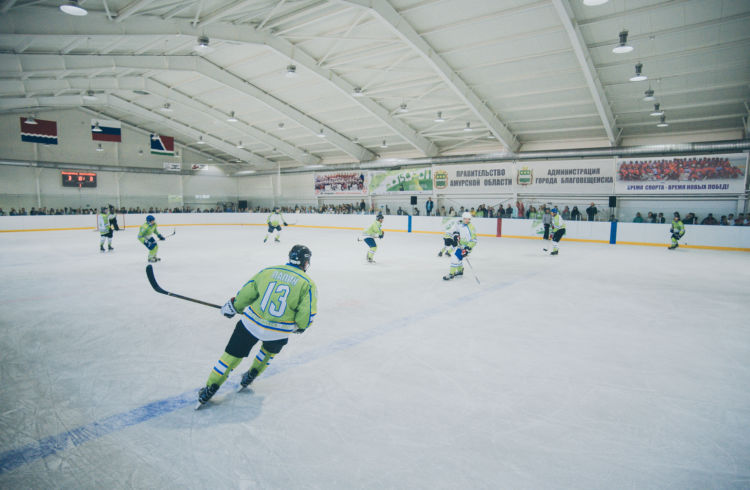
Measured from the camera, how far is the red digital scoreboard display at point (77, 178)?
2755cm

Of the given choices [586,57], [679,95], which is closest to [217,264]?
[586,57]

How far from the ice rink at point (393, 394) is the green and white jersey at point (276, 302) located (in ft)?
2.43

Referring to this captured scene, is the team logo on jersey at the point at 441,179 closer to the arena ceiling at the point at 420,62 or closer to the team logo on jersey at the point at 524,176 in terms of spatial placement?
the arena ceiling at the point at 420,62

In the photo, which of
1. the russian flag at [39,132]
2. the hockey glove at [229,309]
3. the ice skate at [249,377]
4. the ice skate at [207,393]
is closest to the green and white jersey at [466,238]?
the ice skate at [249,377]

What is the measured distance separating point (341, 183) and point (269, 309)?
2776 centimetres

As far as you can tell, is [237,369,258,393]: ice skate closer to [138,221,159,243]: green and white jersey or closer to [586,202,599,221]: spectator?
[138,221,159,243]: green and white jersey

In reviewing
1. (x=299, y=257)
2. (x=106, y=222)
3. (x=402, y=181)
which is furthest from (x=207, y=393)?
(x=402, y=181)

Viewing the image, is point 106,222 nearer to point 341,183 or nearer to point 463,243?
point 463,243

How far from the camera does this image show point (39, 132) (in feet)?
72.3

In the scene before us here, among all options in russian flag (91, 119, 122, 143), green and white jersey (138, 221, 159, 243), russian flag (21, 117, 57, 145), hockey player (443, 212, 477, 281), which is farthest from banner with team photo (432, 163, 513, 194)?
russian flag (21, 117, 57, 145)

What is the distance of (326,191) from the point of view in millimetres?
31578

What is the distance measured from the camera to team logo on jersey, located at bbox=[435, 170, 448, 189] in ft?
83.0

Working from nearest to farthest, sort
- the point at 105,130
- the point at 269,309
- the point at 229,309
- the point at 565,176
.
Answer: the point at 269,309, the point at 229,309, the point at 565,176, the point at 105,130

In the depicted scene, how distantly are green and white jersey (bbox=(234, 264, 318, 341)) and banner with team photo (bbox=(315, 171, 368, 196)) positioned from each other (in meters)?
26.0
